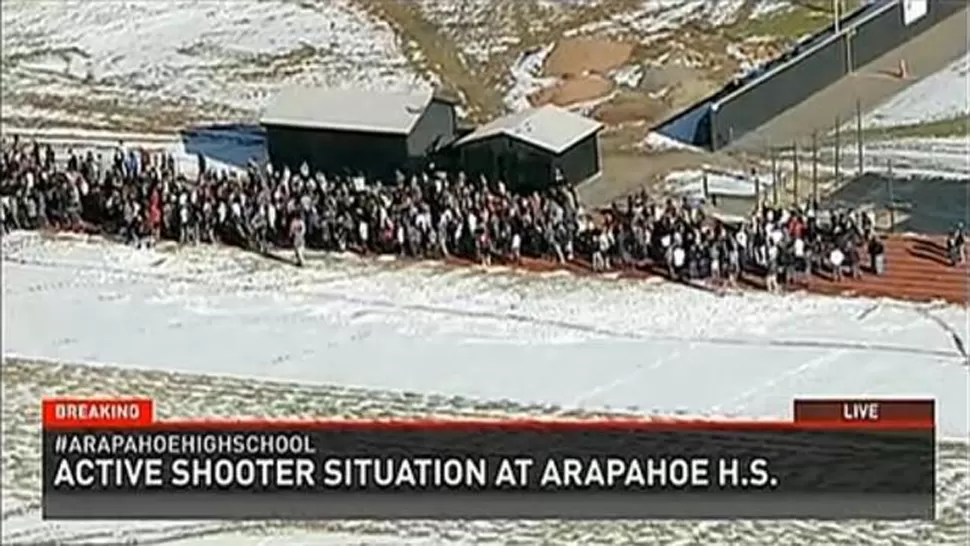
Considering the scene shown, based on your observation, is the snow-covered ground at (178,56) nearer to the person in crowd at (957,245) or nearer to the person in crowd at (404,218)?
the person in crowd at (404,218)

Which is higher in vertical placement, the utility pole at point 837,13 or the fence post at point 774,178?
the utility pole at point 837,13

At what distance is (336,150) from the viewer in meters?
2.78

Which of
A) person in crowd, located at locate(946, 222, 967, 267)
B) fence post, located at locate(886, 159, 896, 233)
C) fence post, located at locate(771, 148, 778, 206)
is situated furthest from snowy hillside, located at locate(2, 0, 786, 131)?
person in crowd, located at locate(946, 222, 967, 267)

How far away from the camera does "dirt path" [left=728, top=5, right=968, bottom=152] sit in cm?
281

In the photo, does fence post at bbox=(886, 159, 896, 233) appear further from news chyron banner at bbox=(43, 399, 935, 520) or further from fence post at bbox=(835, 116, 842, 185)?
news chyron banner at bbox=(43, 399, 935, 520)

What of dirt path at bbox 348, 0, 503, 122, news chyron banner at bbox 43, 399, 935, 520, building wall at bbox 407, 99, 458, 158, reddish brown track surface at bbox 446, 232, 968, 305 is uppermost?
Result: dirt path at bbox 348, 0, 503, 122

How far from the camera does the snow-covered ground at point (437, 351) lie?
2697 mm

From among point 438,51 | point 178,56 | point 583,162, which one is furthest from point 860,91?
point 178,56

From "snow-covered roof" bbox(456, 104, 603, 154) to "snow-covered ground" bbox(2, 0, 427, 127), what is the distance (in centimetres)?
11

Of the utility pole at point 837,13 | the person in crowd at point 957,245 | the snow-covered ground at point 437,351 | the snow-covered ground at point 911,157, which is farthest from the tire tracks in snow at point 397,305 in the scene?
the utility pole at point 837,13

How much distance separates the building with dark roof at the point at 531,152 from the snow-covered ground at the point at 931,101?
362 millimetres

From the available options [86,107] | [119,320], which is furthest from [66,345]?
[86,107]

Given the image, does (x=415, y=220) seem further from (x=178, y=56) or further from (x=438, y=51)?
(x=178, y=56)

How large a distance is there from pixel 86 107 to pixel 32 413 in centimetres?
39
